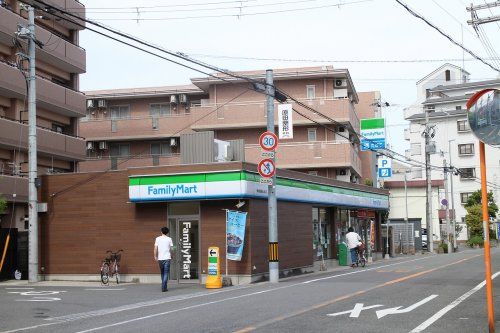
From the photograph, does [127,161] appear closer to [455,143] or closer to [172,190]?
[172,190]

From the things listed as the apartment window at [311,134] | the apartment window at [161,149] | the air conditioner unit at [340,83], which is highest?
the air conditioner unit at [340,83]

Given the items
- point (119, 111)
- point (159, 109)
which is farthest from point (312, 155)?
point (119, 111)

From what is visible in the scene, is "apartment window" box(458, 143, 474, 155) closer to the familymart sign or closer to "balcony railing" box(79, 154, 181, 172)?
"balcony railing" box(79, 154, 181, 172)

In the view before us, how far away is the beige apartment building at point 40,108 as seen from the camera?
28672 mm

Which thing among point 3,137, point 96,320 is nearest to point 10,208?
point 3,137

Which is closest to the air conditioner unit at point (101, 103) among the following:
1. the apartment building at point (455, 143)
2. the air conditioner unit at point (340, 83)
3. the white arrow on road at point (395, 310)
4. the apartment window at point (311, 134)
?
the apartment window at point (311, 134)

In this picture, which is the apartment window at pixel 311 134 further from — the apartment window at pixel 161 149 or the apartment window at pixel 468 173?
the apartment window at pixel 468 173

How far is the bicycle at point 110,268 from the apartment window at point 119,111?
24018 mm

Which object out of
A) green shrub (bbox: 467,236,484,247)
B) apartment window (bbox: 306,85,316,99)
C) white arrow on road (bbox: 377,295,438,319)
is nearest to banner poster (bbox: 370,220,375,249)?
apartment window (bbox: 306,85,316,99)

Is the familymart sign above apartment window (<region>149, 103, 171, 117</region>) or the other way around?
the other way around

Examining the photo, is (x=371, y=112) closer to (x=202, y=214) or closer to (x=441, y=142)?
(x=441, y=142)

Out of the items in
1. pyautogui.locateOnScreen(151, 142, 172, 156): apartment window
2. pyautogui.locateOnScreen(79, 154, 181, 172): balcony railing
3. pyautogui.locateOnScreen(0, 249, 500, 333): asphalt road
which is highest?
pyautogui.locateOnScreen(151, 142, 172, 156): apartment window

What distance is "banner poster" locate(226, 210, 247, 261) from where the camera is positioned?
20.6 meters

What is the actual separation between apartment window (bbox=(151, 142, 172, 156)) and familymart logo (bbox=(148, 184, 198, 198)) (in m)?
21.2
